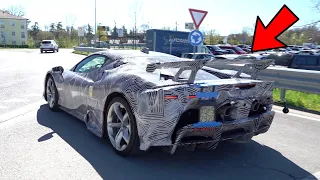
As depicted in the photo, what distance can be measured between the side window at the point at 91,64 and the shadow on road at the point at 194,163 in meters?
1.18

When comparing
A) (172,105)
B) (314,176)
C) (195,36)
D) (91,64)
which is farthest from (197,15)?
(314,176)

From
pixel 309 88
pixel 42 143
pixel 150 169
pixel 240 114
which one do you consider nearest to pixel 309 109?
pixel 309 88

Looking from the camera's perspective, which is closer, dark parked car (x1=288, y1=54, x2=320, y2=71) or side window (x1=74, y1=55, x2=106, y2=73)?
side window (x1=74, y1=55, x2=106, y2=73)

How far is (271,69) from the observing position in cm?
761

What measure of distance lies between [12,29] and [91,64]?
9347 centimetres

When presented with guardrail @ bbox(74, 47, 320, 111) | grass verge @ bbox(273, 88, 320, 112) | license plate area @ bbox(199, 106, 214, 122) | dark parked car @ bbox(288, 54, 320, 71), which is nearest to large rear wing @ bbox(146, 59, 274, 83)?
license plate area @ bbox(199, 106, 214, 122)

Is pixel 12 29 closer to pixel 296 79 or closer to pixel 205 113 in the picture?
pixel 296 79

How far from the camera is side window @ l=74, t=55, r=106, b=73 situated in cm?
481

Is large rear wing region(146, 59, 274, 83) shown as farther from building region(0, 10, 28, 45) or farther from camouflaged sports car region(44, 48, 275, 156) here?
building region(0, 10, 28, 45)

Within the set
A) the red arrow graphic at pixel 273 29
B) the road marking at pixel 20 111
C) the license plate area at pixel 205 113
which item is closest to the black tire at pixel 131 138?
the license plate area at pixel 205 113

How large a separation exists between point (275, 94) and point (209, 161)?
5645 millimetres

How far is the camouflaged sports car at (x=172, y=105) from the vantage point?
3264 millimetres

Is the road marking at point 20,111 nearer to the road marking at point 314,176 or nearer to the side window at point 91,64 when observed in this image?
the side window at point 91,64

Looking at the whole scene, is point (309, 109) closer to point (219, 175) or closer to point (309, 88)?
point (309, 88)
